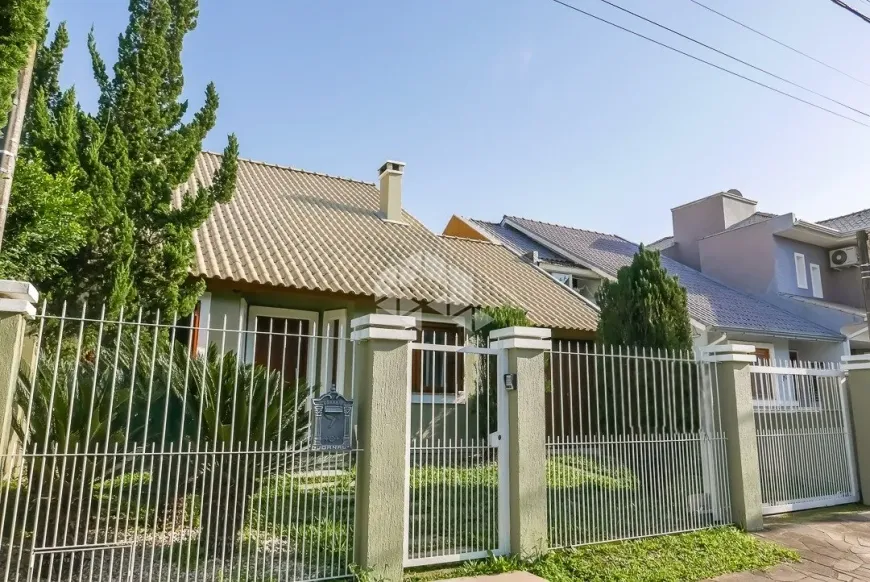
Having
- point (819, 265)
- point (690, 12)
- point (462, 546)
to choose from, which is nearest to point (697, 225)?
point (819, 265)

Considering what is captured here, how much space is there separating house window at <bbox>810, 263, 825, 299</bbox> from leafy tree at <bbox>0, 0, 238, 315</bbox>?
19725 mm

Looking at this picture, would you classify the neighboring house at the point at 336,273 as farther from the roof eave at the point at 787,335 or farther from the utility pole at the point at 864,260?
the utility pole at the point at 864,260

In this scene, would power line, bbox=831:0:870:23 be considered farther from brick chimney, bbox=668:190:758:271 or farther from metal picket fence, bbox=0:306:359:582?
brick chimney, bbox=668:190:758:271

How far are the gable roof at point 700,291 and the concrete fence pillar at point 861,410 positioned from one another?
515 centimetres

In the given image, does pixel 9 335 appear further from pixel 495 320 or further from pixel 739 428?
pixel 739 428

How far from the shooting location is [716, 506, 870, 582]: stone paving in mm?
5711

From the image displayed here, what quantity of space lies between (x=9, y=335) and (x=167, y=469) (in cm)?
144

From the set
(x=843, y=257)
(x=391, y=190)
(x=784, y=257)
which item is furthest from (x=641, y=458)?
(x=843, y=257)

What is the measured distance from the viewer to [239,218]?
12.8m

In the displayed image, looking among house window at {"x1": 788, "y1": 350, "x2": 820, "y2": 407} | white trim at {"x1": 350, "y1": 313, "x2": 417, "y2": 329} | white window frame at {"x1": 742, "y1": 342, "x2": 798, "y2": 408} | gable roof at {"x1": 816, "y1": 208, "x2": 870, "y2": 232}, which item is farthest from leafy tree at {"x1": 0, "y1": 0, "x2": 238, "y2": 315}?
gable roof at {"x1": 816, "y1": 208, "x2": 870, "y2": 232}

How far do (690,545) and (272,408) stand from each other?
473cm

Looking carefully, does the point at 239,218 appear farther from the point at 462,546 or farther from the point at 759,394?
the point at 759,394

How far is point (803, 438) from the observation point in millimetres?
8227

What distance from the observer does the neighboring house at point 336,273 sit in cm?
1030
